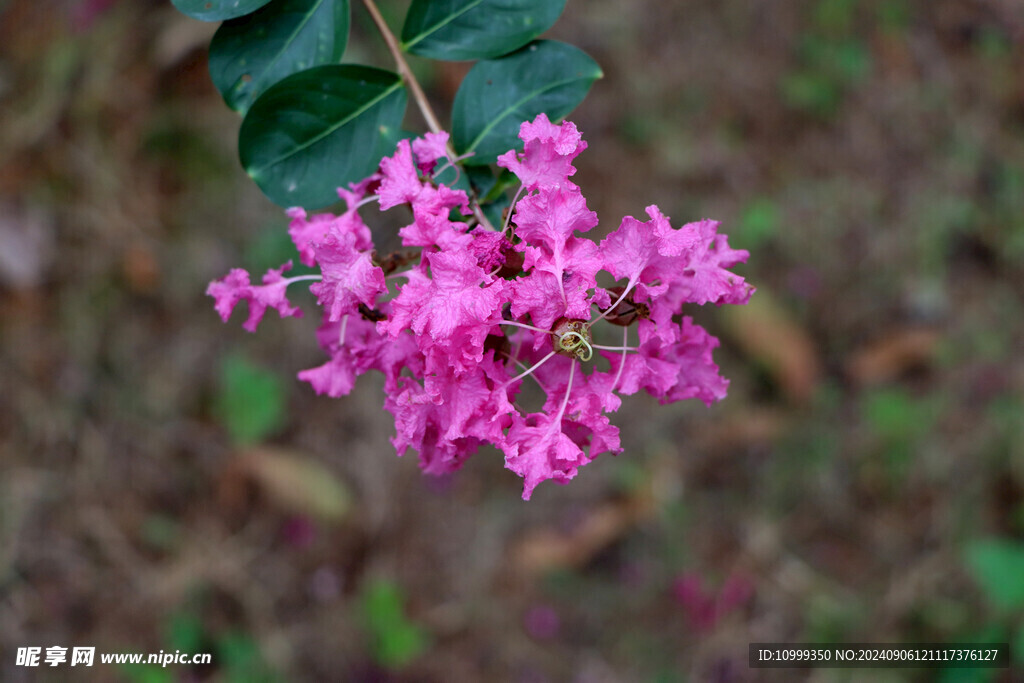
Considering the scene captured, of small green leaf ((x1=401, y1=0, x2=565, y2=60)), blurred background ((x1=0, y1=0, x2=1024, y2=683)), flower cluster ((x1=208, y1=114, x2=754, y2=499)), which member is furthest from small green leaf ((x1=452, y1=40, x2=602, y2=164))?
blurred background ((x1=0, y1=0, x2=1024, y2=683))

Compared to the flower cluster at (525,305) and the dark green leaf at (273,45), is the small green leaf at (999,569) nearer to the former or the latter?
the flower cluster at (525,305)

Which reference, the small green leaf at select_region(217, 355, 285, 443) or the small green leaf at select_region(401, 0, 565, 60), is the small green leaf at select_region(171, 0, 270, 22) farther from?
the small green leaf at select_region(217, 355, 285, 443)

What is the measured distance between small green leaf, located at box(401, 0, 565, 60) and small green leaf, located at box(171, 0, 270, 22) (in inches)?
11.4

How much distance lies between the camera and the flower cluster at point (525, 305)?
1012 mm

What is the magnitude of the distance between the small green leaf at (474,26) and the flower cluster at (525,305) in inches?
11.0

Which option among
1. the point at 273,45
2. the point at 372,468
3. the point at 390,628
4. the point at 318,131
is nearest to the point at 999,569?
the point at 390,628

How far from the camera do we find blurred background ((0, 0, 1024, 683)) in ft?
9.03

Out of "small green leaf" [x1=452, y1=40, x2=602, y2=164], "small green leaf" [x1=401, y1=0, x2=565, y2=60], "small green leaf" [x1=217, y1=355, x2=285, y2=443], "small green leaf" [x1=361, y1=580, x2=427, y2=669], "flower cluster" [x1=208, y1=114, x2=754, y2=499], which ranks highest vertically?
"small green leaf" [x1=401, y1=0, x2=565, y2=60]

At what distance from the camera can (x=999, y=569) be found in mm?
2652

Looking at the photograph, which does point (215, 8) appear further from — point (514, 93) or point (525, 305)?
point (525, 305)

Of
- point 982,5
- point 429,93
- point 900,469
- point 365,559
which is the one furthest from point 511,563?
point 982,5

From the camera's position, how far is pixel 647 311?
3.60 ft

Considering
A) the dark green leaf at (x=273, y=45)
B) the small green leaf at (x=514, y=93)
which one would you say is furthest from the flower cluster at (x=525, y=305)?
the dark green leaf at (x=273, y=45)

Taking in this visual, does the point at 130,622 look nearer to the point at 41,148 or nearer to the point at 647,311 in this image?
the point at 41,148
